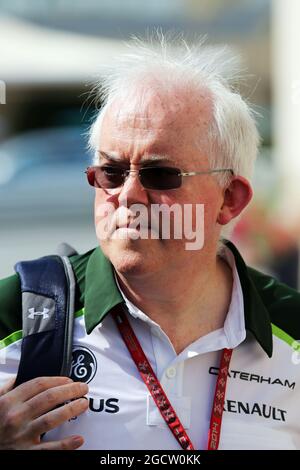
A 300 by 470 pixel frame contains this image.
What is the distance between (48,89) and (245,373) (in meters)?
7.71

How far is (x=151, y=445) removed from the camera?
6.68ft

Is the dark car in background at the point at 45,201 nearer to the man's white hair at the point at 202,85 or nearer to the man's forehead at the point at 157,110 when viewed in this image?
the man's white hair at the point at 202,85

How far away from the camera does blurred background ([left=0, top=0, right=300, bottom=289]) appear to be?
17.6 feet

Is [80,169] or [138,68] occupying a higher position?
[138,68]

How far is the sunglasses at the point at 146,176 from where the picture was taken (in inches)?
82.0

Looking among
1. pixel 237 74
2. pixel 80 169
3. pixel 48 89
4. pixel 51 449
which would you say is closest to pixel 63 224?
pixel 80 169

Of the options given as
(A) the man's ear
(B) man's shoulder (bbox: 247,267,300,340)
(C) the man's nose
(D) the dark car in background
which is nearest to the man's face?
(C) the man's nose

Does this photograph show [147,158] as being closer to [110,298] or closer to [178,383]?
[110,298]

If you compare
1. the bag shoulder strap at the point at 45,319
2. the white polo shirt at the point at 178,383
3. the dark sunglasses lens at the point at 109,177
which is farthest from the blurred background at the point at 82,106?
the white polo shirt at the point at 178,383

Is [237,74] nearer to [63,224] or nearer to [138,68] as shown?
[138,68]

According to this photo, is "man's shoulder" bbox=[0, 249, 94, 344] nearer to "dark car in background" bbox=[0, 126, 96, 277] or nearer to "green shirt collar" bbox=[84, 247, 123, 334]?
"green shirt collar" bbox=[84, 247, 123, 334]

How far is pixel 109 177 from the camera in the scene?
2.12 m

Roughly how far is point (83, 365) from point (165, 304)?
1.01 feet

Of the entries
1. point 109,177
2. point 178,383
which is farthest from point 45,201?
point 178,383
